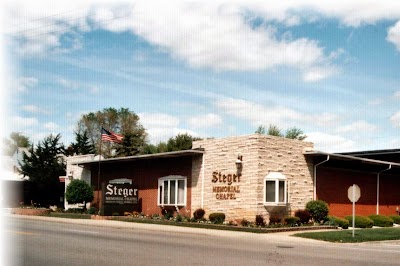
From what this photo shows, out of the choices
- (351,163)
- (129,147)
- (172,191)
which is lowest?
(172,191)

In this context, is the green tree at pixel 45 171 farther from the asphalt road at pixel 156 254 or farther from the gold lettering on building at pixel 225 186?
the asphalt road at pixel 156 254

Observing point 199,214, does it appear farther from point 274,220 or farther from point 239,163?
point 274,220

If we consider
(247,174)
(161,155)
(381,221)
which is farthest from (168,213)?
(381,221)

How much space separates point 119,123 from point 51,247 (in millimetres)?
65230

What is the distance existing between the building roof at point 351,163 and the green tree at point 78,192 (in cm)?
1622

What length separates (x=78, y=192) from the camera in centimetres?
3741

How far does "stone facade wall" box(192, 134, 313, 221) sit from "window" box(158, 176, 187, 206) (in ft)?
3.39

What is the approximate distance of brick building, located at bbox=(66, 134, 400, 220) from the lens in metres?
27.9

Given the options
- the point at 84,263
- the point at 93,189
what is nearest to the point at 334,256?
the point at 84,263

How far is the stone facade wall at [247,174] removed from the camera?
27688 millimetres

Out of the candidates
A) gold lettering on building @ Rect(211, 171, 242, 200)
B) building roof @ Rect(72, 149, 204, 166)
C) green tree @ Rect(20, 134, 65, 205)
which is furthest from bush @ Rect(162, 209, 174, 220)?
green tree @ Rect(20, 134, 65, 205)

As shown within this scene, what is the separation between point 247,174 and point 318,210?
4.46m

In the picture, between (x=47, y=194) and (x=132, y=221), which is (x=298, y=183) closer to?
(x=132, y=221)

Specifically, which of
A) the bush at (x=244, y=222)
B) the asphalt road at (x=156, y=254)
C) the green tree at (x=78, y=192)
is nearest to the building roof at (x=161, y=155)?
the green tree at (x=78, y=192)
